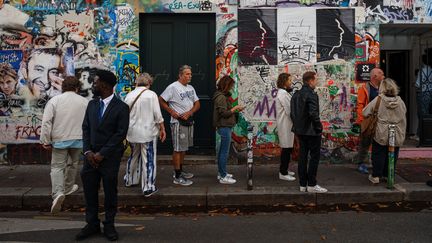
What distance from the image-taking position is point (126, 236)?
5742 millimetres

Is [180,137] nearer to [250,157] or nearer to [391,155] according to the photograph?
[250,157]

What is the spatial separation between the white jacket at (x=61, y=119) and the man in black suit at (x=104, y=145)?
4.48 ft

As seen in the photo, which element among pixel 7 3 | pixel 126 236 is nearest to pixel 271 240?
pixel 126 236

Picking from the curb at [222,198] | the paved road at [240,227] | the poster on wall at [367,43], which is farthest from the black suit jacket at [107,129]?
the poster on wall at [367,43]

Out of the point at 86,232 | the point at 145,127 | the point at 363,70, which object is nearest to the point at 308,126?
the point at 145,127

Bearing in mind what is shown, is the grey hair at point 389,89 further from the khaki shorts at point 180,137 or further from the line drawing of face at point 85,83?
the line drawing of face at point 85,83

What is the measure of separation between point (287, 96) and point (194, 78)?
2449 millimetres

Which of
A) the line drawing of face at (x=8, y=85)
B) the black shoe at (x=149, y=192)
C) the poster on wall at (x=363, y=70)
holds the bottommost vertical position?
the black shoe at (x=149, y=192)

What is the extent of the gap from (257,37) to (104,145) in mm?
5110

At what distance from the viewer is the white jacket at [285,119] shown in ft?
26.7

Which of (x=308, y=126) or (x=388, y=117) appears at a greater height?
(x=388, y=117)

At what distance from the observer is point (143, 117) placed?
721 cm

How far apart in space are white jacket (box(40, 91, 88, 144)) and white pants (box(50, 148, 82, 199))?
0.73ft

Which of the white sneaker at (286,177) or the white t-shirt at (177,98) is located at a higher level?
the white t-shirt at (177,98)
